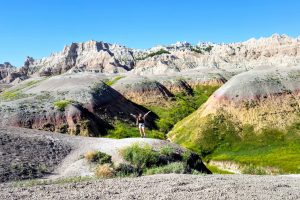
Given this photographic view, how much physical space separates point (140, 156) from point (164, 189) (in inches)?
446

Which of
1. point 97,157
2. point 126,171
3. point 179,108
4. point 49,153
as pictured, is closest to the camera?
point 126,171

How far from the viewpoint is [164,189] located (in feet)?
70.3

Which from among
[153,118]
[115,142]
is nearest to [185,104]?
[153,118]

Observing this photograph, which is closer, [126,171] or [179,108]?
[126,171]

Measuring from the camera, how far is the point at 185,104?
11650cm

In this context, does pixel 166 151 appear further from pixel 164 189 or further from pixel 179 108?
pixel 179 108

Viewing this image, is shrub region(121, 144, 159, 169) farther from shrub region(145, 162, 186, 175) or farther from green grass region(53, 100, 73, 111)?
green grass region(53, 100, 73, 111)

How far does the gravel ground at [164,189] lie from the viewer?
20469mm

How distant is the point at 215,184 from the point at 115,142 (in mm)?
19489

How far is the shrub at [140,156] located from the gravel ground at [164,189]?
24.1 ft

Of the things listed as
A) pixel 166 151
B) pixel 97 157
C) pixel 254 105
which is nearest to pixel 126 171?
pixel 97 157

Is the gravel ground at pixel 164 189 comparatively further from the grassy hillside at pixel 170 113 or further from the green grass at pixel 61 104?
the green grass at pixel 61 104

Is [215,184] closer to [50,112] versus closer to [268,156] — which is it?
[268,156]

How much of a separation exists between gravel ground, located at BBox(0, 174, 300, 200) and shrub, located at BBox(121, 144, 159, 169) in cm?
734
